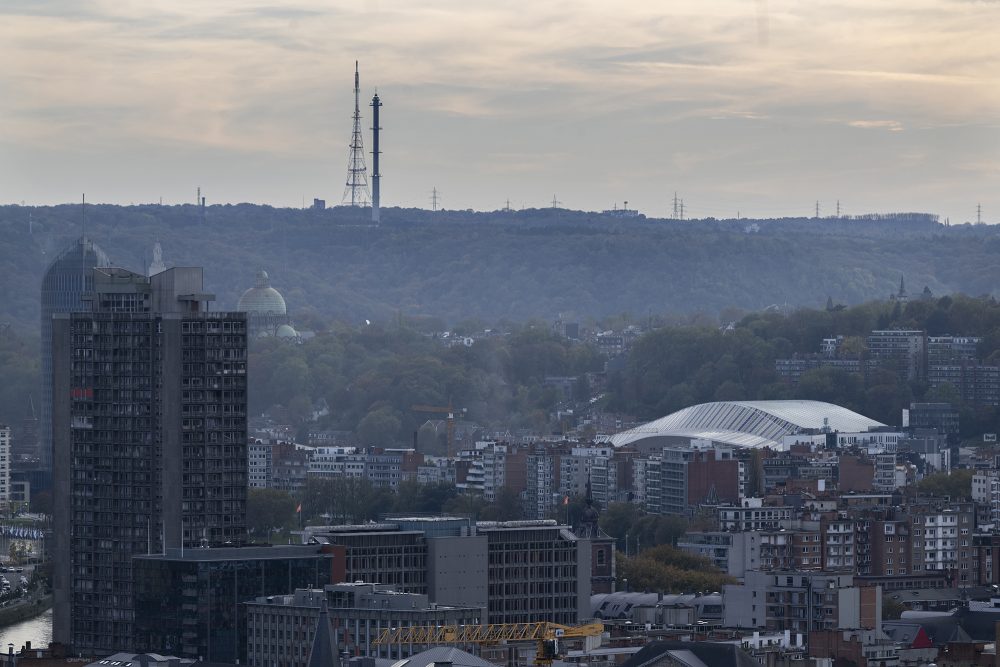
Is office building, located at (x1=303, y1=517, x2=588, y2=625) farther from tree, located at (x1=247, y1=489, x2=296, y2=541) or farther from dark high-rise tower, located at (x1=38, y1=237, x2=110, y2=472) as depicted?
dark high-rise tower, located at (x1=38, y1=237, x2=110, y2=472)

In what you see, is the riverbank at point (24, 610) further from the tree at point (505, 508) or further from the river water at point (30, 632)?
the tree at point (505, 508)

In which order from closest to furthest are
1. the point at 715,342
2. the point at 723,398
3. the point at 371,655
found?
the point at 371,655 < the point at 723,398 < the point at 715,342

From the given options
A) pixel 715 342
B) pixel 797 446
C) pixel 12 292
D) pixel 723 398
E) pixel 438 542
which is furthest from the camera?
pixel 12 292

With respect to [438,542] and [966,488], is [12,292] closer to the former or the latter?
[966,488]

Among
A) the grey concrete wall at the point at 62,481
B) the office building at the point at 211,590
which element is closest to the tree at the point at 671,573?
the grey concrete wall at the point at 62,481

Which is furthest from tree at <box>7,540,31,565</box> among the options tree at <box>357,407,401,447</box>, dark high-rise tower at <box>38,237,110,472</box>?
tree at <box>357,407,401,447</box>

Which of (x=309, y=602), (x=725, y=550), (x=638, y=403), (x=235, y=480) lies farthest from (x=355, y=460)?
(x=309, y=602)
